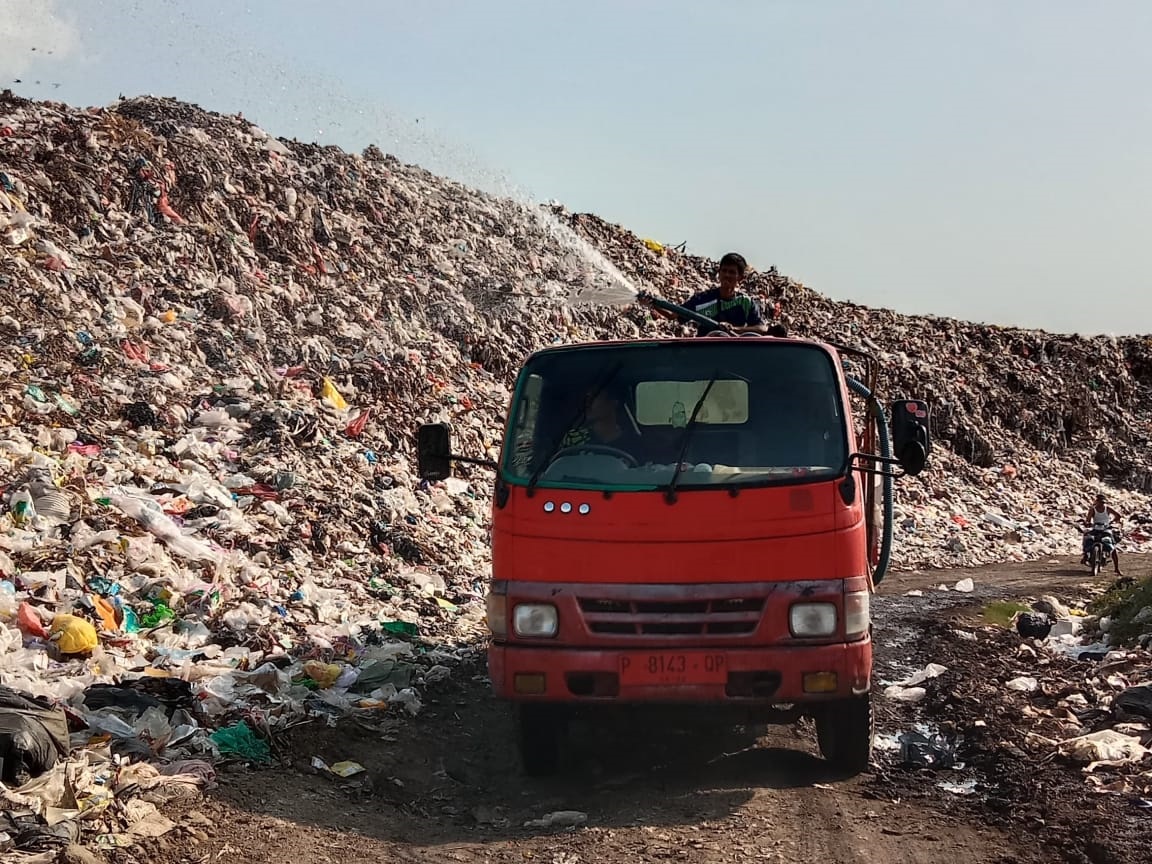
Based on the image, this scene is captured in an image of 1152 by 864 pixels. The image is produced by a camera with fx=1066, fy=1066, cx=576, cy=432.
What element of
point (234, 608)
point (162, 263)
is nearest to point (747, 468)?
point (234, 608)

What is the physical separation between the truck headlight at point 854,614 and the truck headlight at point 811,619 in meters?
0.07

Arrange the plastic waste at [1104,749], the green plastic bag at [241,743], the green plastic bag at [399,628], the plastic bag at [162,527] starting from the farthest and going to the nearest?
the plastic bag at [162,527] → the green plastic bag at [399,628] → the green plastic bag at [241,743] → the plastic waste at [1104,749]

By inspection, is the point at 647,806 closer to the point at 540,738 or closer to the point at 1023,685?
the point at 540,738

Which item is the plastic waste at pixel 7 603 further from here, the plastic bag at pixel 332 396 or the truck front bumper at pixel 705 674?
the plastic bag at pixel 332 396

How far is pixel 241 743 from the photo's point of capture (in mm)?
5164

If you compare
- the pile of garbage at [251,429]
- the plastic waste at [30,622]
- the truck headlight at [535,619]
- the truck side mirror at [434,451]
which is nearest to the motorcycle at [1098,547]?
the pile of garbage at [251,429]

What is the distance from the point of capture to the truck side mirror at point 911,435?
15.3 ft

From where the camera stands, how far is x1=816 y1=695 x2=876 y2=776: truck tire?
16.1ft

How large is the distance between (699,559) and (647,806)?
44.0 inches

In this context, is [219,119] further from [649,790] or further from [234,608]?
[649,790]

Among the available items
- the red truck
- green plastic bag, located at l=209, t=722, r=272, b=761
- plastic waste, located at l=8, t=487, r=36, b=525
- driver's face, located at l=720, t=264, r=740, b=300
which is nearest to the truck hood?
the red truck

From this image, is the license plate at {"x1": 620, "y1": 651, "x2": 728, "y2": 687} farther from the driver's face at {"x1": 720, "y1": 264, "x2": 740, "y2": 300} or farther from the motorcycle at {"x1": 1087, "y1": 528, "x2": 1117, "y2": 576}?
the motorcycle at {"x1": 1087, "y1": 528, "x2": 1117, "y2": 576}

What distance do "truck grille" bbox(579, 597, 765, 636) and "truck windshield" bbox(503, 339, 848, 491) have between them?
0.51 meters

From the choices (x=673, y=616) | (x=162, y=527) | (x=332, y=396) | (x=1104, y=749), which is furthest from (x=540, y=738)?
(x=332, y=396)
